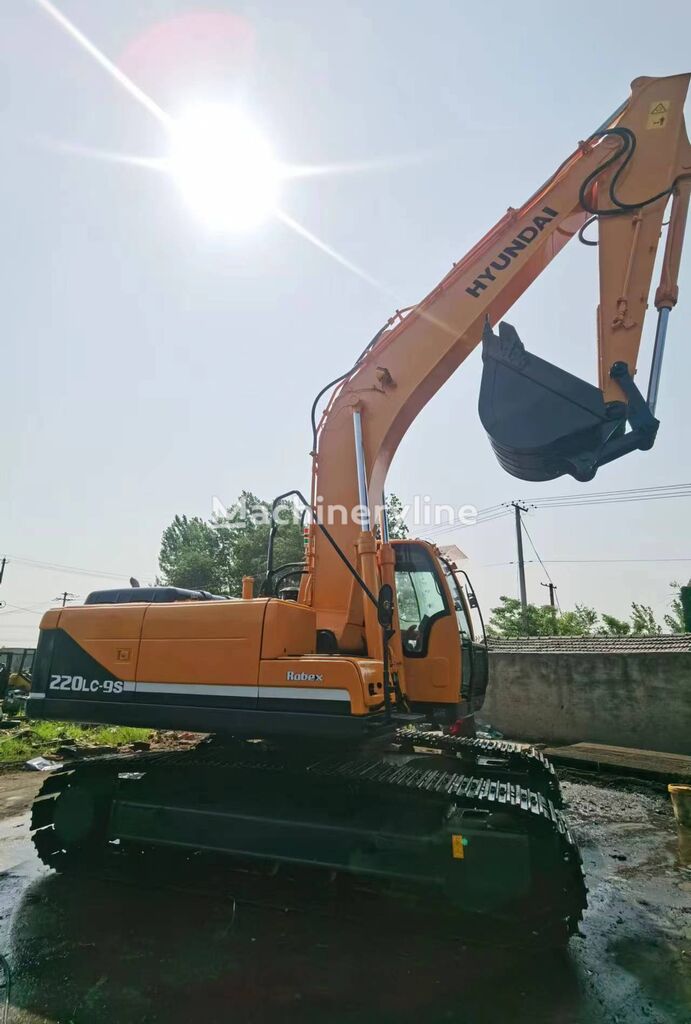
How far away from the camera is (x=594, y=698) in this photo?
34.3 ft

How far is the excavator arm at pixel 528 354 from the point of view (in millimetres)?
4781

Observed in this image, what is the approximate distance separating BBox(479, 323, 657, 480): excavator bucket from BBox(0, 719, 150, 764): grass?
7734 millimetres

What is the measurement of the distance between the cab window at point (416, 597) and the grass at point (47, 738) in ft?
21.4

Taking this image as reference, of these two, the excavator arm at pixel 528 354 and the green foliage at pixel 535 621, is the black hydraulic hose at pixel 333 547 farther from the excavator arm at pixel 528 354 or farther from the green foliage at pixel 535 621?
the green foliage at pixel 535 621

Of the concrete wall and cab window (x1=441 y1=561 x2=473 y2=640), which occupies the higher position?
cab window (x1=441 y1=561 x2=473 y2=640)

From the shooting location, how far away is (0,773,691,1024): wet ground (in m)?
2.85

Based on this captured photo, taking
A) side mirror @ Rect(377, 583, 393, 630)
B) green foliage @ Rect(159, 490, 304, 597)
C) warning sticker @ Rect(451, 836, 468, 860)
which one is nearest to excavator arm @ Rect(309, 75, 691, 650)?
side mirror @ Rect(377, 583, 393, 630)

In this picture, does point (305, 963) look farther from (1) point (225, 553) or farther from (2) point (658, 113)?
(1) point (225, 553)

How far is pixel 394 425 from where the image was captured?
5.23 meters

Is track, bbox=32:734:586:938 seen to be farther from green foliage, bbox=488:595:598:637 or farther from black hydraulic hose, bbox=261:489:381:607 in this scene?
green foliage, bbox=488:595:598:637

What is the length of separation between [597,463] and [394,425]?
1.81 m

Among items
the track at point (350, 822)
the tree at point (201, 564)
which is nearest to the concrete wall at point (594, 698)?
the track at point (350, 822)

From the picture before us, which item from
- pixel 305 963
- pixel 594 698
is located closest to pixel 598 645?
pixel 594 698

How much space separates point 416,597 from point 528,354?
2.46 metres
